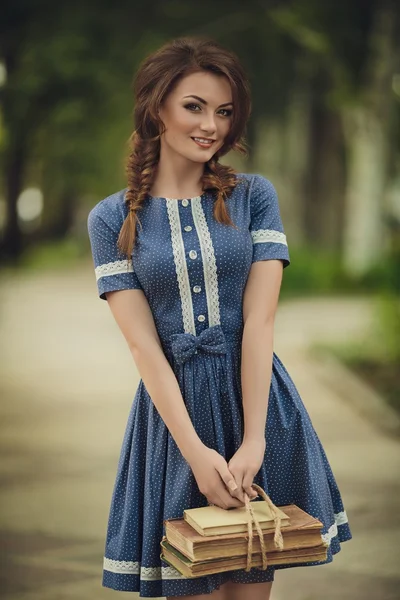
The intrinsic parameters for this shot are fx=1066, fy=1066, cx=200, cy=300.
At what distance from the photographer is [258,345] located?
2557 mm

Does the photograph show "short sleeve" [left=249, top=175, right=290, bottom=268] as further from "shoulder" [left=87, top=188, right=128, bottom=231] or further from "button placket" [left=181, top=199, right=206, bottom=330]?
"shoulder" [left=87, top=188, right=128, bottom=231]

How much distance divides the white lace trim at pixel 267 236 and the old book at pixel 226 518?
2.10ft

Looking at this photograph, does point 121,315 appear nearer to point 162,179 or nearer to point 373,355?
point 162,179

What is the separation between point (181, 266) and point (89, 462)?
12.4 ft

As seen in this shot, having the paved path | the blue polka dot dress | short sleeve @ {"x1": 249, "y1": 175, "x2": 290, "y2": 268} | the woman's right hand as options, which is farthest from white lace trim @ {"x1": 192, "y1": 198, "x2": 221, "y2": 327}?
the paved path

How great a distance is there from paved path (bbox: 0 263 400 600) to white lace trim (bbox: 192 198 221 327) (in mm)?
1924

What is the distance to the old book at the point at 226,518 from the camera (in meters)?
2.34

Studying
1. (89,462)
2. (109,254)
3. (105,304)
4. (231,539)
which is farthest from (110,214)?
(105,304)

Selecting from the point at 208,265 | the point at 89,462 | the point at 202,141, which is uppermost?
the point at 202,141

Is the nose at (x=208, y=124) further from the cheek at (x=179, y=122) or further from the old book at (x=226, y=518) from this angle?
the old book at (x=226, y=518)

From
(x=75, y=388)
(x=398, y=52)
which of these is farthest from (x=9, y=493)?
(x=398, y=52)

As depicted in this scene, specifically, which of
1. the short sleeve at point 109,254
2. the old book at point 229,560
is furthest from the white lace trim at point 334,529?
the short sleeve at point 109,254

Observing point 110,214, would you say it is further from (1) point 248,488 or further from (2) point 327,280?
(2) point 327,280

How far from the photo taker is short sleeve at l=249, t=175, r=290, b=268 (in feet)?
8.65
